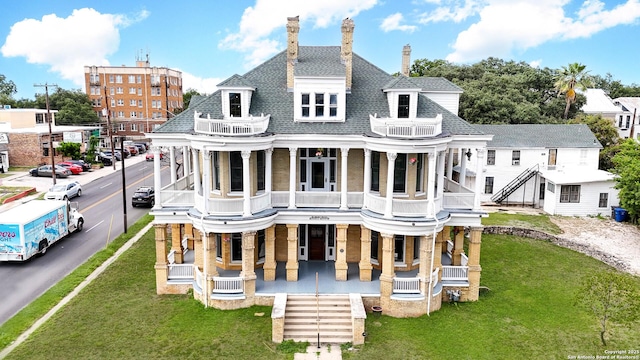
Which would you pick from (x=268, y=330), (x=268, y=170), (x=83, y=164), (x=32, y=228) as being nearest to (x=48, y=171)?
(x=83, y=164)

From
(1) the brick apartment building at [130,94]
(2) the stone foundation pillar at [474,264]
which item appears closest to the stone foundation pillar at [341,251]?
(2) the stone foundation pillar at [474,264]

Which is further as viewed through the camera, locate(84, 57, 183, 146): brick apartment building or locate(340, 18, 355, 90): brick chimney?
locate(84, 57, 183, 146): brick apartment building

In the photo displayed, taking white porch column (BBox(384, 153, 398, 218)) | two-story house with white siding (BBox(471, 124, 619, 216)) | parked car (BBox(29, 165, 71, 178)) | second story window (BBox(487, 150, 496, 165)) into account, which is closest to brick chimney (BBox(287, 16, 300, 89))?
white porch column (BBox(384, 153, 398, 218))

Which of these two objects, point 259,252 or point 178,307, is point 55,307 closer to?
point 178,307

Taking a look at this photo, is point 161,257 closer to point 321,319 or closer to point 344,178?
point 321,319

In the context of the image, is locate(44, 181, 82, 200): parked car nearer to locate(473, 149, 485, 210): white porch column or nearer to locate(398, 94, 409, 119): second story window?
locate(398, 94, 409, 119): second story window
